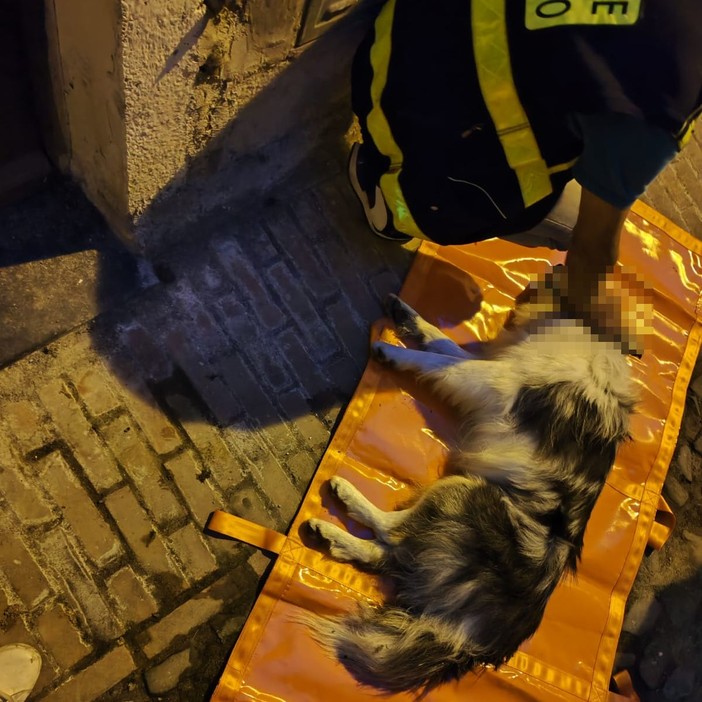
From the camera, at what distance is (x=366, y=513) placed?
3.06 meters

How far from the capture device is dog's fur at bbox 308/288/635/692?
9.25 ft

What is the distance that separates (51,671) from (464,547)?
173 cm

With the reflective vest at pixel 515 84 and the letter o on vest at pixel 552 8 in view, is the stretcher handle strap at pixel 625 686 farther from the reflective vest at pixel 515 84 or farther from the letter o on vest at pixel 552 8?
the letter o on vest at pixel 552 8

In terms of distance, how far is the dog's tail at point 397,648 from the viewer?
2.77 metres

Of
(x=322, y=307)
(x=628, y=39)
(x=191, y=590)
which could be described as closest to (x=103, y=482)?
(x=191, y=590)

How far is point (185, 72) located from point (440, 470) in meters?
2.16

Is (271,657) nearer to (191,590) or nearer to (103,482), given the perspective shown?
(191,590)

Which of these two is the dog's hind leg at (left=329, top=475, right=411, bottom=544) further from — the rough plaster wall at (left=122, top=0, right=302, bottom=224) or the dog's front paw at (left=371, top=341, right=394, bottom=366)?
the rough plaster wall at (left=122, top=0, right=302, bottom=224)

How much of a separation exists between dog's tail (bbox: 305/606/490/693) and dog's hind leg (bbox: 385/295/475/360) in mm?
1329

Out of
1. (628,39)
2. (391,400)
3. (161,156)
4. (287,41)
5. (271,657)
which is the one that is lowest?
(271,657)

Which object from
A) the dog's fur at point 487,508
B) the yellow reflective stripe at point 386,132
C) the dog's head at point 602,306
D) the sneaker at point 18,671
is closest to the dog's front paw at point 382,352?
the dog's fur at point 487,508

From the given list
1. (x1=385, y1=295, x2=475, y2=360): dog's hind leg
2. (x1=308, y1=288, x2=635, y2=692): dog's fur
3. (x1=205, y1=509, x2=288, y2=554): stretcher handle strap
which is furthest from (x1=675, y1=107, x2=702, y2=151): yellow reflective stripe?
(x1=205, y1=509, x2=288, y2=554): stretcher handle strap

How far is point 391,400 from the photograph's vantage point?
337 cm

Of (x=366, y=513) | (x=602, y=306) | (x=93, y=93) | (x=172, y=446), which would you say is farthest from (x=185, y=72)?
(x=602, y=306)
